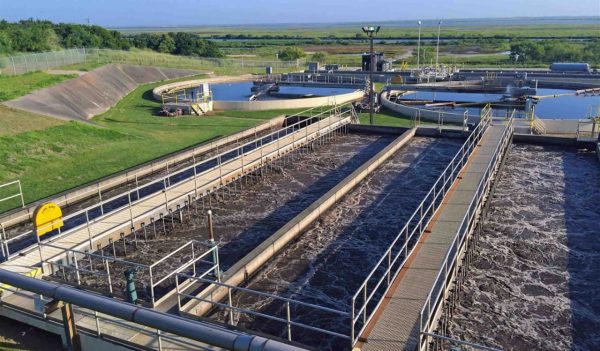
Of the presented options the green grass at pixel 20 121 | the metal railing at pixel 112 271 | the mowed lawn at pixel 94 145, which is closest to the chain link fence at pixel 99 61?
the mowed lawn at pixel 94 145

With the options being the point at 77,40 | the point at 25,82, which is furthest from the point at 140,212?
the point at 77,40

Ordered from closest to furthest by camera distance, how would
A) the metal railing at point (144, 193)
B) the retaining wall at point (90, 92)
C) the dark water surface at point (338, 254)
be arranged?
the dark water surface at point (338, 254) < the metal railing at point (144, 193) < the retaining wall at point (90, 92)

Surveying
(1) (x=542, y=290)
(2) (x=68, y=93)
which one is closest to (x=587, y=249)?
(1) (x=542, y=290)

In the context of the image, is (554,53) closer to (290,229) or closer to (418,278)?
(290,229)

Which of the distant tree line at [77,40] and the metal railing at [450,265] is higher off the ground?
the distant tree line at [77,40]

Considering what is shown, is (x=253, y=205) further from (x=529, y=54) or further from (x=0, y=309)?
(x=529, y=54)

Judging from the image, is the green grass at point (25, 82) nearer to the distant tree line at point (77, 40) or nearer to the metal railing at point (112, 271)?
the distant tree line at point (77, 40)
